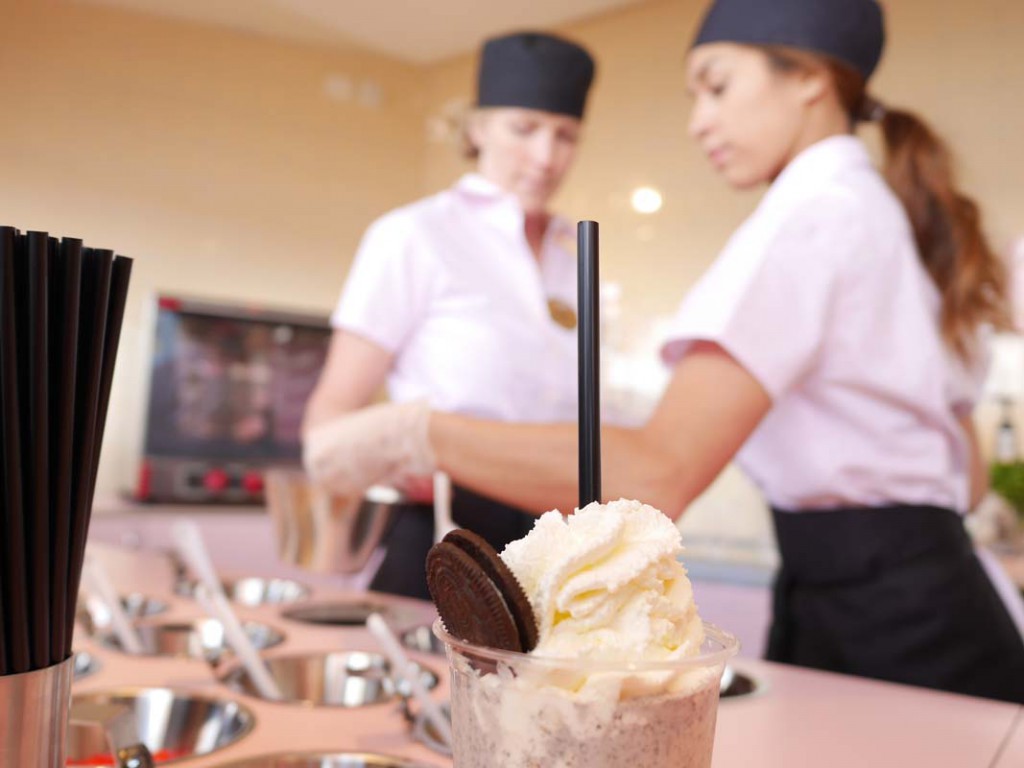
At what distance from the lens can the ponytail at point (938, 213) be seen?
134 cm

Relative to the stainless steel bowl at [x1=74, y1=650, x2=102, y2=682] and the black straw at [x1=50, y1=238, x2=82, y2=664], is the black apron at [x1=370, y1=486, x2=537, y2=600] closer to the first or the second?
the stainless steel bowl at [x1=74, y1=650, x2=102, y2=682]

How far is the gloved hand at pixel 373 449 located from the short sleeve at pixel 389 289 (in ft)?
1.08

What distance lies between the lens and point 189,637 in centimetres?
129

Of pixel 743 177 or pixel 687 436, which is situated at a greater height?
pixel 743 177

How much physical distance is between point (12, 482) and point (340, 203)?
3.74m

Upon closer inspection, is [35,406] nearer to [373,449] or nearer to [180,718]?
[180,718]

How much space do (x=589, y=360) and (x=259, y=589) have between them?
51.2 inches

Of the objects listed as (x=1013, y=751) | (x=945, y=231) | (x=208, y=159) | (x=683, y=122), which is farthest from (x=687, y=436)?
(x=208, y=159)

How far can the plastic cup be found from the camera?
1.47 ft

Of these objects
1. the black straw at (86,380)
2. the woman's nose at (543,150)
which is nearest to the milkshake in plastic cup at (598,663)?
the black straw at (86,380)

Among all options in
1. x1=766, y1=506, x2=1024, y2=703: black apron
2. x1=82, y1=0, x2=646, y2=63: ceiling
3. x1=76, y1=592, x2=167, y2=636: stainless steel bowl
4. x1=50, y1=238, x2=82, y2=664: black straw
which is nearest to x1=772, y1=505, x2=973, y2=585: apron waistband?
x1=766, y1=506, x2=1024, y2=703: black apron

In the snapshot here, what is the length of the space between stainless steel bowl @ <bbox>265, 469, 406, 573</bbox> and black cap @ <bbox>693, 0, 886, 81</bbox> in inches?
33.1

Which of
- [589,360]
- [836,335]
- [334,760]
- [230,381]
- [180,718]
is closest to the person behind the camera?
[589,360]

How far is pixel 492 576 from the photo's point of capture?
0.46 metres
